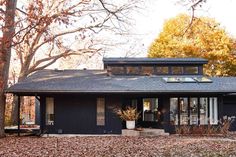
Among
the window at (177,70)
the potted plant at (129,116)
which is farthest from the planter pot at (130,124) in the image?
the window at (177,70)

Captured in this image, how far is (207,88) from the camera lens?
72.6 feet

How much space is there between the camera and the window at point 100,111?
2222cm

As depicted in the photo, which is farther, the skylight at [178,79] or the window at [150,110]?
the window at [150,110]

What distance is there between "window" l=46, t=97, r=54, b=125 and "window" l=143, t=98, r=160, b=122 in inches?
208

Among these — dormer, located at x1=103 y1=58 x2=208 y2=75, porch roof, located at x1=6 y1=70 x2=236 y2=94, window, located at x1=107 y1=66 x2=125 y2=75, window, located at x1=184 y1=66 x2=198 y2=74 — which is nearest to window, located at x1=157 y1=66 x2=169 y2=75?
dormer, located at x1=103 y1=58 x2=208 y2=75

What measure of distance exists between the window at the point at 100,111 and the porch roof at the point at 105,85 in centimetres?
86

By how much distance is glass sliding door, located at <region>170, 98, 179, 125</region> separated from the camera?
2267cm

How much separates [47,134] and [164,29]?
Answer: 25882 millimetres

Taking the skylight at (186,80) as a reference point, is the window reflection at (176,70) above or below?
above

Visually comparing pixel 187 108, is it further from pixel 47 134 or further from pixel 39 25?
pixel 39 25

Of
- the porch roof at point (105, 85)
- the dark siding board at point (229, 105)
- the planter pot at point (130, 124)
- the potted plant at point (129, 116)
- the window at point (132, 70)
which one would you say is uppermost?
the window at point (132, 70)

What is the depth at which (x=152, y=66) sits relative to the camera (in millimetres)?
25250

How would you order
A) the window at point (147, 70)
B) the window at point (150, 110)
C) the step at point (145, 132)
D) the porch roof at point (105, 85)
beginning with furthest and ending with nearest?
the window at point (147, 70)
the window at point (150, 110)
the step at point (145, 132)
the porch roof at point (105, 85)

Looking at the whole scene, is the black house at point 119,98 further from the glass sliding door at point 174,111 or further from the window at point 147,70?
the window at point 147,70
